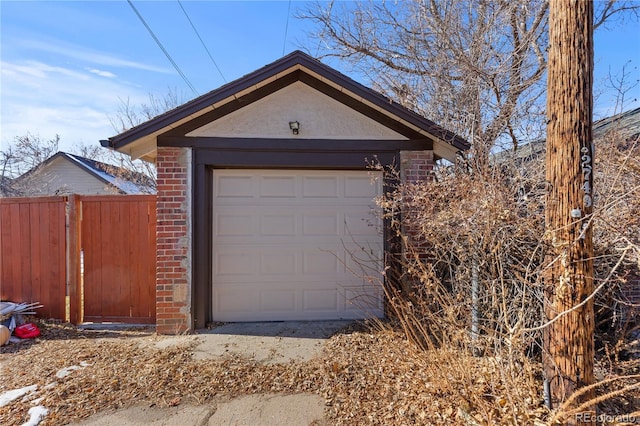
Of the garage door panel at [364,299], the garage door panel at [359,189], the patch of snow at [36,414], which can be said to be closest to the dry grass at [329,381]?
the patch of snow at [36,414]

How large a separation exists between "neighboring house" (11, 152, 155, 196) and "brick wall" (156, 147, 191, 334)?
8806mm

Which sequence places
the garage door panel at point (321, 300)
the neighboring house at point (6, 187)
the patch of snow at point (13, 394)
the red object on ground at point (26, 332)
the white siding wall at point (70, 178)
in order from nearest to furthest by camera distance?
the patch of snow at point (13, 394) → the red object on ground at point (26, 332) → the garage door panel at point (321, 300) → the neighboring house at point (6, 187) → the white siding wall at point (70, 178)

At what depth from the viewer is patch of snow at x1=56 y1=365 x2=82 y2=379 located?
342 cm

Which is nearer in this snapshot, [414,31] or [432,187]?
[432,187]

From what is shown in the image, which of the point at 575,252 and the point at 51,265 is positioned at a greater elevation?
the point at 575,252

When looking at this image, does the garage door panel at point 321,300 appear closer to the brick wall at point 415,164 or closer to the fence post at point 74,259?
the brick wall at point 415,164

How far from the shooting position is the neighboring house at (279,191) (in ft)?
15.0

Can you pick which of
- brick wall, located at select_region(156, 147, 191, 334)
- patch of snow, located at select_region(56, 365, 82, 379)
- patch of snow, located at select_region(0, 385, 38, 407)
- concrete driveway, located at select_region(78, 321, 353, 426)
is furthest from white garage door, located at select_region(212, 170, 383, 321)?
patch of snow, located at select_region(0, 385, 38, 407)

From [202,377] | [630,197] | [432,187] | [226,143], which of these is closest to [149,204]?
[226,143]

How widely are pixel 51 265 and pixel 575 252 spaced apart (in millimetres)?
6664

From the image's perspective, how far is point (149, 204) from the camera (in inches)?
199

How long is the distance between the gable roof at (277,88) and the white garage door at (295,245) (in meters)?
0.92

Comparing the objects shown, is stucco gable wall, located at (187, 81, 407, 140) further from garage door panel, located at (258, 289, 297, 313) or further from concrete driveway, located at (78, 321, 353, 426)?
concrete driveway, located at (78, 321, 353, 426)

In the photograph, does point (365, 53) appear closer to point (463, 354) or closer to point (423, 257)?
point (423, 257)
